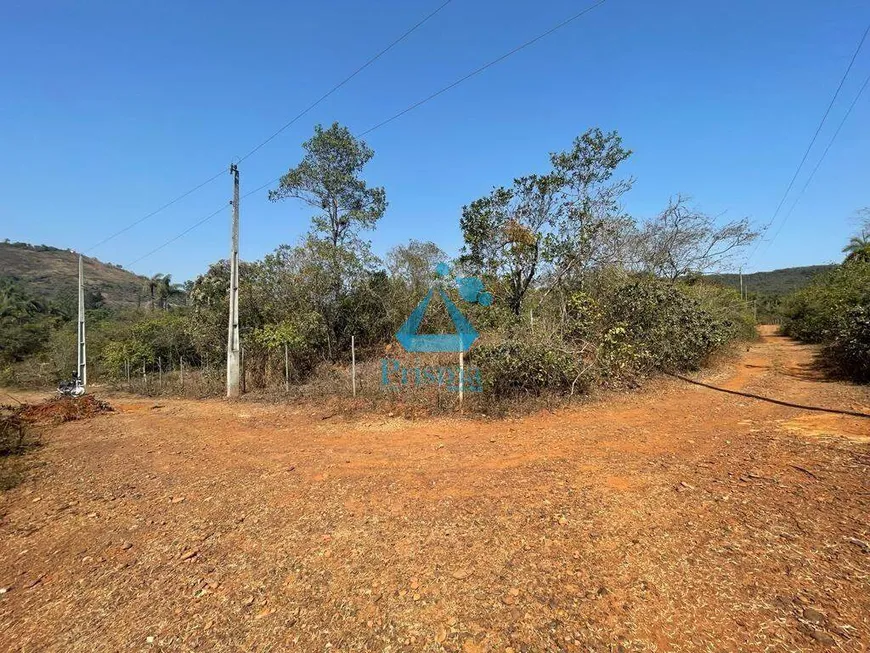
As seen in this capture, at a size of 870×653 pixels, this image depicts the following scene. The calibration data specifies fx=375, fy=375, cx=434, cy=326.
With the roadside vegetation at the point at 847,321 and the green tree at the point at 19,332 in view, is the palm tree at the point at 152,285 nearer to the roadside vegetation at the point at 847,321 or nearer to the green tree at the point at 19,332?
the green tree at the point at 19,332

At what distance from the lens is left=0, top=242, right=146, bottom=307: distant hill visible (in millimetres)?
54594

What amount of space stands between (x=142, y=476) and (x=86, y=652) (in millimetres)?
2966

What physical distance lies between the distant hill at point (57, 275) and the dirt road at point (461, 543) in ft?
188

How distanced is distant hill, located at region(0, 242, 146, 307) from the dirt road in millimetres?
57157

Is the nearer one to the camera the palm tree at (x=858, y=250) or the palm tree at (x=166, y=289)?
the palm tree at (x=858, y=250)

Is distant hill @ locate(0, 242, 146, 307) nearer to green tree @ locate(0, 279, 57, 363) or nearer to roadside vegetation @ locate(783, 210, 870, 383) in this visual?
green tree @ locate(0, 279, 57, 363)

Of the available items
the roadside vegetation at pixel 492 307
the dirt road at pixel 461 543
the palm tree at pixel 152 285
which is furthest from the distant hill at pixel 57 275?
the dirt road at pixel 461 543

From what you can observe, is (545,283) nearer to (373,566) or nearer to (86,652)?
(373,566)

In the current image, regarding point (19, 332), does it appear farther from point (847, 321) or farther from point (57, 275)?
point (57, 275)

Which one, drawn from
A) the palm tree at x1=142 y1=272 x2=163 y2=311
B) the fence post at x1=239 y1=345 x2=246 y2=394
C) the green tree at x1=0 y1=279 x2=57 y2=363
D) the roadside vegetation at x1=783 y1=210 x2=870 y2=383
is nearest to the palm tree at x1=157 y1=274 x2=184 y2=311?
the palm tree at x1=142 y1=272 x2=163 y2=311

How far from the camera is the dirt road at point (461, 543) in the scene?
1920 millimetres

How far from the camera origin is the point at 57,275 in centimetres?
6234

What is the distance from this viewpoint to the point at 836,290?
10156 millimetres

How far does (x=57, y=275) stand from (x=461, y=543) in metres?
87.4
